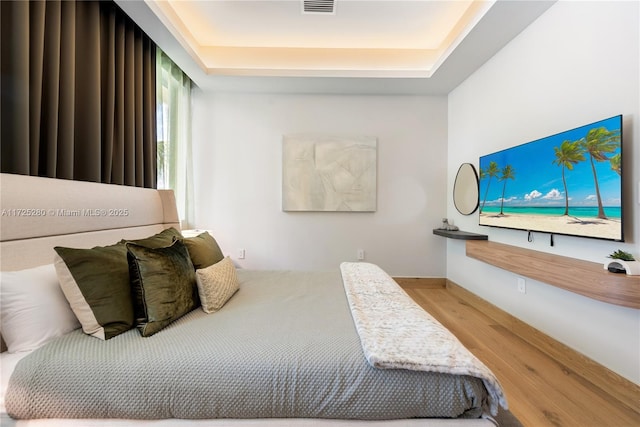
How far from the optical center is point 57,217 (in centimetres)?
140

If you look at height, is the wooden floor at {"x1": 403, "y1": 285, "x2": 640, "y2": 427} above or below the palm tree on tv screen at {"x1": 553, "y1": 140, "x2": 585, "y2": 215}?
below

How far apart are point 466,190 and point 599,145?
1545mm

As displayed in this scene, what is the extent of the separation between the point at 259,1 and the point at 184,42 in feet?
2.62

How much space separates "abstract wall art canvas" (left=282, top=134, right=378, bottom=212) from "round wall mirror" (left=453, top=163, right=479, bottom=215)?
98 centimetres

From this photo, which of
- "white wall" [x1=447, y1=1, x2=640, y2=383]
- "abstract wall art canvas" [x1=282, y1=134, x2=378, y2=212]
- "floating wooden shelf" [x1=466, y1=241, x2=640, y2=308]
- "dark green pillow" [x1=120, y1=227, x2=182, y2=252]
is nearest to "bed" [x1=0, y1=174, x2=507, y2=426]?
"dark green pillow" [x1=120, y1=227, x2=182, y2=252]

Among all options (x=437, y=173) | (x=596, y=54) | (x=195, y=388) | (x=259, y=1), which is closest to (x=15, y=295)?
(x=195, y=388)

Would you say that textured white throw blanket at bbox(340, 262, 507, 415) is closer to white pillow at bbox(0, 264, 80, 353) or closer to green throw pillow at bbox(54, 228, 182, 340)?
green throw pillow at bbox(54, 228, 182, 340)

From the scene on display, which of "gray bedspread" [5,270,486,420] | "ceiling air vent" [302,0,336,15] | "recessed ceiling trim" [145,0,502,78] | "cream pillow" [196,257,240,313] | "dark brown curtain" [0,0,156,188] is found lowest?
"gray bedspread" [5,270,486,420]

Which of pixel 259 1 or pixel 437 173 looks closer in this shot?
pixel 259 1

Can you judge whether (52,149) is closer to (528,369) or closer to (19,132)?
(19,132)

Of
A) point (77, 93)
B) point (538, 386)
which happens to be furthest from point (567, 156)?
point (77, 93)

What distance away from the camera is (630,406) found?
1475 mm

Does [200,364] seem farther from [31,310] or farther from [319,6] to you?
[319,6]

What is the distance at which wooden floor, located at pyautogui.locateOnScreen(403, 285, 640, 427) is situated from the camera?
139cm
